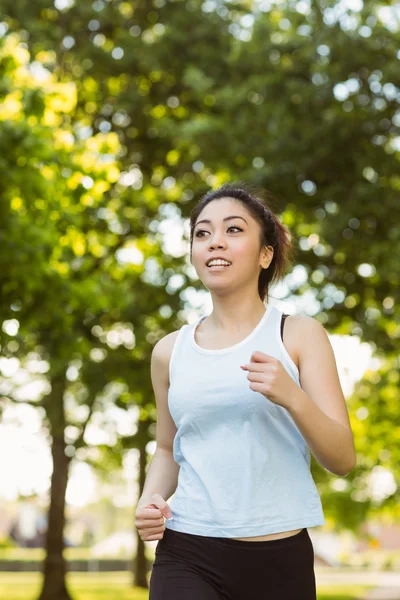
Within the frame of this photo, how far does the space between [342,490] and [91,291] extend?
59.1 feet

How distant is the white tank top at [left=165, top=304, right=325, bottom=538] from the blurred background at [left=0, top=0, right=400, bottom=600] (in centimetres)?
716

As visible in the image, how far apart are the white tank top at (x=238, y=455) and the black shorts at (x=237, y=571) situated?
5 centimetres

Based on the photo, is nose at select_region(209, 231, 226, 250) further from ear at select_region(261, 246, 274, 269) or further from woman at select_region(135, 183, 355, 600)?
ear at select_region(261, 246, 274, 269)

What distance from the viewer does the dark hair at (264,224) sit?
3316 millimetres

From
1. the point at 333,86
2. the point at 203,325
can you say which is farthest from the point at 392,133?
the point at 203,325

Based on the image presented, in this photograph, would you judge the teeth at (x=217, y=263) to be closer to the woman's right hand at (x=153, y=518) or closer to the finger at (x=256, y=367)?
the finger at (x=256, y=367)

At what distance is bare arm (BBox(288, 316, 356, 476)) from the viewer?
9.03ft

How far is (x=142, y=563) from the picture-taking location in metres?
27.3

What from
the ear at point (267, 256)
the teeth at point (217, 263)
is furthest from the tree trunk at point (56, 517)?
the teeth at point (217, 263)

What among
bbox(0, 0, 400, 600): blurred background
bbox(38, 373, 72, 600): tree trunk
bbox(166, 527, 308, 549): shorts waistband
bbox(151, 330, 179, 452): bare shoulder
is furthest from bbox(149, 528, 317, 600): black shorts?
bbox(38, 373, 72, 600): tree trunk

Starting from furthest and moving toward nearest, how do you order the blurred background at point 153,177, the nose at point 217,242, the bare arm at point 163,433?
the blurred background at point 153,177 < the bare arm at point 163,433 < the nose at point 217,242

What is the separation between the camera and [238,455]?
294cm

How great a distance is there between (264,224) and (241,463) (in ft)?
2.80

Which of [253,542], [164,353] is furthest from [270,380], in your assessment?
[164,353]
